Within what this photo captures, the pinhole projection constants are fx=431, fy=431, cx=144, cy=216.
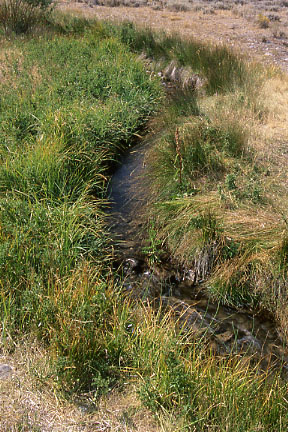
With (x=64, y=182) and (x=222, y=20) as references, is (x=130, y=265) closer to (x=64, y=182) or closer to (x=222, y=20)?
(x=64, y=182)

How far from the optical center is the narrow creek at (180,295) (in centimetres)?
345

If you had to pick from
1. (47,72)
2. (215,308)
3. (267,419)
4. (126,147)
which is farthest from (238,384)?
(47,72)

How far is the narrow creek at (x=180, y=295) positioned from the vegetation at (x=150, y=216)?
139 millimetres

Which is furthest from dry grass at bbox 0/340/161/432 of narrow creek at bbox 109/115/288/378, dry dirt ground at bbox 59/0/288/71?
dry dirt ground at bbox 59/0/288/71

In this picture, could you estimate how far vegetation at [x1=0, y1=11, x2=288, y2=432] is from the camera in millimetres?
2592

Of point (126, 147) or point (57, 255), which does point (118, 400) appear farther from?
point (126, 147)

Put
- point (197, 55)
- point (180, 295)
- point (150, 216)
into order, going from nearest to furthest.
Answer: point (180, 295), point (150, 216), point (197, 55)

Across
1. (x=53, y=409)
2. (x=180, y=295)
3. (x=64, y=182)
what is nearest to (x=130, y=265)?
(x=180, y=295)

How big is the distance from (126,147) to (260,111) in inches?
83.2

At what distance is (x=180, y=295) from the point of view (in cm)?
405

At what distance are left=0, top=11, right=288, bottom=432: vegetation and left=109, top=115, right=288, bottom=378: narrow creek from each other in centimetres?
14

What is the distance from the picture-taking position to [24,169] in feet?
15.0

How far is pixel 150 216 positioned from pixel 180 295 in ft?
3.97

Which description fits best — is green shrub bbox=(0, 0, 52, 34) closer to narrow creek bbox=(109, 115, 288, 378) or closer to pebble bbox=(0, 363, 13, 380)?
narrow creek bbox=(109, 115, 288, 378)
